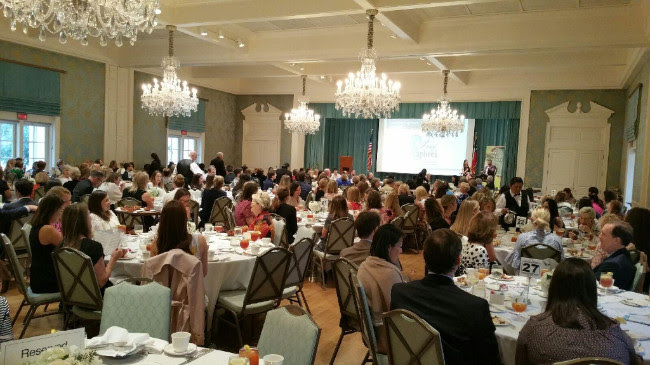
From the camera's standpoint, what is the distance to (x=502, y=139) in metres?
16.9

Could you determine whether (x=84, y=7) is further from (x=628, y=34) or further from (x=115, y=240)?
(x=628, y=34)

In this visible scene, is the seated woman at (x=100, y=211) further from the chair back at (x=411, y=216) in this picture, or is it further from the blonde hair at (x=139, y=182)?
the chair back at (x=411, y=216)

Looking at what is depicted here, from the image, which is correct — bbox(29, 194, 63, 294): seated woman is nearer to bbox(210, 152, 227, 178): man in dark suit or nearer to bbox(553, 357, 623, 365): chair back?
bbox(553, 357, 623, 365): chair back

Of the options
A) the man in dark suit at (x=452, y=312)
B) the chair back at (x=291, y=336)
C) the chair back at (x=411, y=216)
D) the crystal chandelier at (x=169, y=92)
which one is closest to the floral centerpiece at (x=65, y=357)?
the chair back at (x=291, y=336)

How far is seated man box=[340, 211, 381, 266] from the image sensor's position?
15.2 ft

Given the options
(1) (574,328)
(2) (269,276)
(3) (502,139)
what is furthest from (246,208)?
(3) (502,139)

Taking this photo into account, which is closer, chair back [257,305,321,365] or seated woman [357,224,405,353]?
chair back [257,305,321,365]

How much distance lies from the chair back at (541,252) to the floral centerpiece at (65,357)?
410 cm

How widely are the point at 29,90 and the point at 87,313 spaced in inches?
357

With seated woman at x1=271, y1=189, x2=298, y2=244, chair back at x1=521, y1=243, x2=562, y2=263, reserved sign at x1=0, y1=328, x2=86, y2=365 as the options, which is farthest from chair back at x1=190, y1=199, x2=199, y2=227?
reserved sign at x1=0, y1=328, x2=86, y2=365

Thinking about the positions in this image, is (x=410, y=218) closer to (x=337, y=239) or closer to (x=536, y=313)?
(x=337, y=239)

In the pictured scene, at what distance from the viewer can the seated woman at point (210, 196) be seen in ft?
27.3

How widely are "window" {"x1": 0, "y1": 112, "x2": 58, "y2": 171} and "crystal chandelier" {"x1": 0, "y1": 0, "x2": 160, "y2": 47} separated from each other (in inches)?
310

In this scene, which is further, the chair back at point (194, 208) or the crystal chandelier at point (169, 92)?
the crystal chandelier at point (169, 92)
